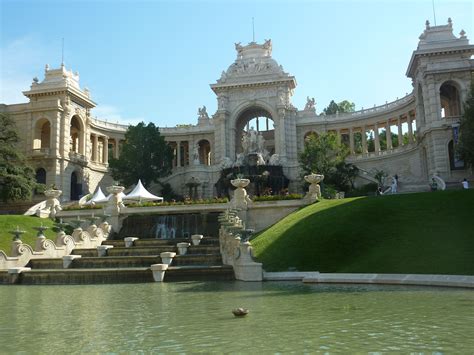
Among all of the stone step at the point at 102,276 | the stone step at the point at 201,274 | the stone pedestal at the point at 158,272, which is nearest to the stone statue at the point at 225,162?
the stone step at the point at 201,274

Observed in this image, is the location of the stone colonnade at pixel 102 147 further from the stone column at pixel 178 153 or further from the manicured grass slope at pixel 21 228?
the manicured grass slope at pixel 21 228

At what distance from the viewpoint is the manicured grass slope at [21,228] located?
1206 inches

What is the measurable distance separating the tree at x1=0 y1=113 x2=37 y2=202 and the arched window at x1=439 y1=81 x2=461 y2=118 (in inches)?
1953

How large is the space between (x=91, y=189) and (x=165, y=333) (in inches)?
2423

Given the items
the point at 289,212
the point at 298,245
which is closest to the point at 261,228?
the point at 289,212

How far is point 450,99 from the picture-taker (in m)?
57.9

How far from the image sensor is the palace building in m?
50.3

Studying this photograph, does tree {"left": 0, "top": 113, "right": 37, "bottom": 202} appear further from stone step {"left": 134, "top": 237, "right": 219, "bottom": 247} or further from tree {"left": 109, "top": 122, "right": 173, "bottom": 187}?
stone step {"left": 134, "top": 237, "right": 219, "bottom": 247}

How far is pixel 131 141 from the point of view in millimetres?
59562

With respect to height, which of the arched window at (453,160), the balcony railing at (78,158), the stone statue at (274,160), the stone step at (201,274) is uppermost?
the balcony railing at (78,158)

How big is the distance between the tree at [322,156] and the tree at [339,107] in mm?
43770

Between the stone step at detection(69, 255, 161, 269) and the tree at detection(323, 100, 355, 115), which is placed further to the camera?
the tree at detection(323, 100, 355, 115)

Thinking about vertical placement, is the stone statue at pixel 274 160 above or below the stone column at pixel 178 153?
below

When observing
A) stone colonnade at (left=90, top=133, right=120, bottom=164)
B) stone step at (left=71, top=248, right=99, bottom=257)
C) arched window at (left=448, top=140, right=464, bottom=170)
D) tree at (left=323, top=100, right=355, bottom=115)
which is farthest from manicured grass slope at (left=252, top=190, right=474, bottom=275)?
tree at (left=323, top=100, right=355, bottom=115)
